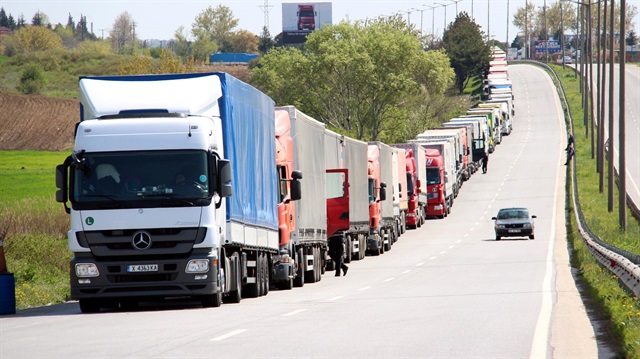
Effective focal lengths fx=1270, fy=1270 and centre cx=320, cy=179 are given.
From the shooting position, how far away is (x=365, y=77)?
105 m

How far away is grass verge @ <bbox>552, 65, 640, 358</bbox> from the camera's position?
14625 mm

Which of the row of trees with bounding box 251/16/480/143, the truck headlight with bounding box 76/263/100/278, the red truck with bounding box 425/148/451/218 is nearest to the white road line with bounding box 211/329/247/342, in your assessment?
the truck headlight with bounding box 76/263/100/278

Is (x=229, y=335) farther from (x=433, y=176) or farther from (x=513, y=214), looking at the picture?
(x=433, y=176)

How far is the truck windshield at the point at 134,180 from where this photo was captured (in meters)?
18.9

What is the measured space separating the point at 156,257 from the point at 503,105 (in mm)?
107207

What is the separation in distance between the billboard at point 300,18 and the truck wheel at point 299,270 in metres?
156

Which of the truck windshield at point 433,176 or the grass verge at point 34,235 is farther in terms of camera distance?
the truck windshield at point 433,176

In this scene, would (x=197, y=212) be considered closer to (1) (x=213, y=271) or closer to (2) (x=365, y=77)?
(1) (x=213, y=271)

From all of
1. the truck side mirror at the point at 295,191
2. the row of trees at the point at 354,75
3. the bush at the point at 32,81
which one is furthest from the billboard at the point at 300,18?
the truck side mirror at the point at 295,191

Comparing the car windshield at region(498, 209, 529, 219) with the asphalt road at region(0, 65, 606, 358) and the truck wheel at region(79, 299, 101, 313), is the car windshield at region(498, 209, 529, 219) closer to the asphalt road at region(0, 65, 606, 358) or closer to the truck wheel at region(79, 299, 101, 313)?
the asphalt road at region(0, 65, 606, 358)

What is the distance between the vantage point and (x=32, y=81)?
12631 centimetres

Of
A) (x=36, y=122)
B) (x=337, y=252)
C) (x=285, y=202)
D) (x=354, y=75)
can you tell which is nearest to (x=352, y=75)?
(x=354, y=75)

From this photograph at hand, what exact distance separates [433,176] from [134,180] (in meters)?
44.8

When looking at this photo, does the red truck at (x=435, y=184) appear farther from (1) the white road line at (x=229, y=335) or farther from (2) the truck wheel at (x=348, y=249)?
(1) the white road line at (x=229, y=335)
